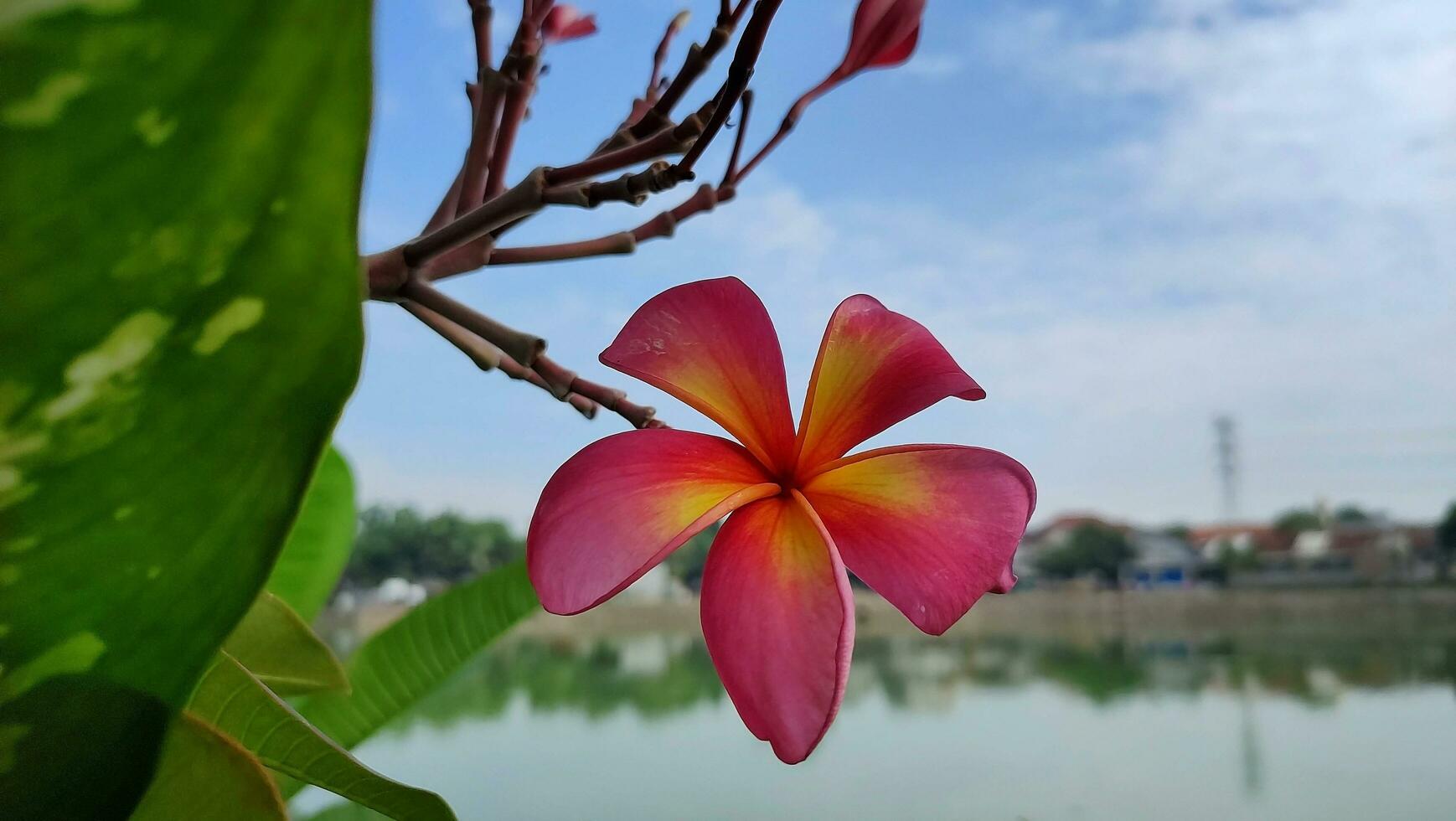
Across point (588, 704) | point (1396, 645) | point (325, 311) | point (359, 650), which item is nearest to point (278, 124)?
point (325, 311)

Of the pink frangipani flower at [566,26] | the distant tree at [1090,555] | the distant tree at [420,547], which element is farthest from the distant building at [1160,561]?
the pink frangipani flower at [566,26]

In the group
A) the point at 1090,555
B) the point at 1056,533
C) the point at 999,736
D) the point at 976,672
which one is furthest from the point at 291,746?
the point at 1056,533

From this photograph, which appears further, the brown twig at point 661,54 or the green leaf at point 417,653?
the green leaf at point 417,653

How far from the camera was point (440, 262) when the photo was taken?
0.16m

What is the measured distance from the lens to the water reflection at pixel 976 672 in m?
9.81

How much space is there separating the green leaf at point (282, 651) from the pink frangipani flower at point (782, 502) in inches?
4.8

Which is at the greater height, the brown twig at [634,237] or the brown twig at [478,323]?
the brown twig at [634,237]

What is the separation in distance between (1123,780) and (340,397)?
30.9 feet

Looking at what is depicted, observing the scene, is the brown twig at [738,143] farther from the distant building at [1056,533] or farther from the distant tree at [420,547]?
the distant building at [1056,533]

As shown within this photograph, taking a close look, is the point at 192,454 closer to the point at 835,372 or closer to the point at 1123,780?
the point at 835,372

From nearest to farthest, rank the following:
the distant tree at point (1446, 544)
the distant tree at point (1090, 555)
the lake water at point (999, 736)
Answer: the lake water at point (999, 736)
the distant tree at point (1446, 544)
the distant tree at point (1090, 555)

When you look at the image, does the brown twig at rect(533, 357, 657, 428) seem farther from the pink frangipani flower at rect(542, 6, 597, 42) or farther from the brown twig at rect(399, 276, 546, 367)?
the pink frangipani flower at rect(542, 6, 597, 42)

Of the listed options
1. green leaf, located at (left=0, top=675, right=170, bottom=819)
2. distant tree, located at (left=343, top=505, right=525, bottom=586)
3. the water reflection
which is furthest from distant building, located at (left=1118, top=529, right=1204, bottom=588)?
green leaf, located at (left=0, top=675, right=170, bottom=819)

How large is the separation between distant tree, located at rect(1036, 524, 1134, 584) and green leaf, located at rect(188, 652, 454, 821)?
495 inches
